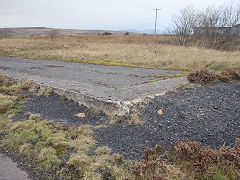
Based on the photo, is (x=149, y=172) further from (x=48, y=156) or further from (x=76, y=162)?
(x=48, y=156)

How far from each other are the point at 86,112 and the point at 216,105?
3227mm

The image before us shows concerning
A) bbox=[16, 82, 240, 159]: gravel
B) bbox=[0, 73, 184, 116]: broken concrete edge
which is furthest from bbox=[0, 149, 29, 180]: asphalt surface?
bbox=[0, 73, 184, 116]: broken concrete edge

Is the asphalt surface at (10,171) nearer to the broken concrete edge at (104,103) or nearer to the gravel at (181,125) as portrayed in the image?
the gravel at (181,125)

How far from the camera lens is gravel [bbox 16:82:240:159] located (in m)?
3.57

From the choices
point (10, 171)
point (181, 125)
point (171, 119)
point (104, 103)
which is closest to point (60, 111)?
point (104, 103)

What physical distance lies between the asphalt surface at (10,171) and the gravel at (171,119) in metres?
1.33

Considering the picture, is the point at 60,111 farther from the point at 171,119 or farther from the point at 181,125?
the point at 181,125

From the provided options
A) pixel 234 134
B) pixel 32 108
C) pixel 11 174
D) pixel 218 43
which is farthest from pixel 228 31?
pixel 11 174

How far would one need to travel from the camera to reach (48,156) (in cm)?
322

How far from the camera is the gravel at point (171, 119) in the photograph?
357 centimetres

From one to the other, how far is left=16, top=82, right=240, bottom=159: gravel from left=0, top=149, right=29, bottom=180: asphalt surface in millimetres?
1328

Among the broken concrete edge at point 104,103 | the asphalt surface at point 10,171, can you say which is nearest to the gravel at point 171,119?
the broken concrete edge at point 104,103

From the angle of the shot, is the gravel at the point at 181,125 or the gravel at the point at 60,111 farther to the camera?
the gravel at the point at 60,111

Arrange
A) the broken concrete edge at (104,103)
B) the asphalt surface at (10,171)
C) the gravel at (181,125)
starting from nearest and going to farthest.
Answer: the asphalt surface at (10,171) → the gravel at (181,125) → the broken concrete edge at (104,103)
